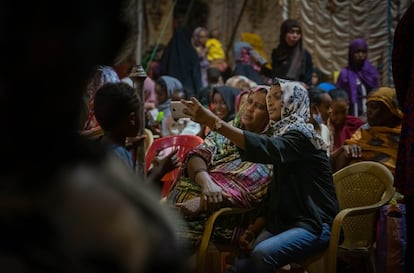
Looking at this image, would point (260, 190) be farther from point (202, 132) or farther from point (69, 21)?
point (69, 21)

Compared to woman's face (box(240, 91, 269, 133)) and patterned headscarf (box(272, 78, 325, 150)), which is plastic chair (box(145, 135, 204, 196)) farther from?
patterned headscarf (box(272, 78, 325, 150))

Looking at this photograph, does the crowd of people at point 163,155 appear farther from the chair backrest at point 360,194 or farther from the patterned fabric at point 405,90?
the chair backrest at point 360,194

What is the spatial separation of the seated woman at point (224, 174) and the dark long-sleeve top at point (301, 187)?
19 cm

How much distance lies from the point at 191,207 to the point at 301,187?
57 centimetres

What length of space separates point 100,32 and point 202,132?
5.37m

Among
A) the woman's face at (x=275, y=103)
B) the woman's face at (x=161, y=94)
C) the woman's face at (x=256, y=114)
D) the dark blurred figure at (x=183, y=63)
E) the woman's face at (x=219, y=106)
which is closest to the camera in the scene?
the woman's face at (x=275, y=103)

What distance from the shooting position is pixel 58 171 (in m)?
0.99

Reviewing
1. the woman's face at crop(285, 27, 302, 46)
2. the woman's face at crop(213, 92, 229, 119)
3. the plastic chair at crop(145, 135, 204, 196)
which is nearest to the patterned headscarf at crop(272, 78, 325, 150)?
the plastic chair at crop(145, 135, 204, 196)

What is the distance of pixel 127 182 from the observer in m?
1.04

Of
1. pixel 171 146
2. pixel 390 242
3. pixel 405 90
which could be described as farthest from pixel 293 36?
pixel 405 90

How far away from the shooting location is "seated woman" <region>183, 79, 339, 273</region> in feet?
12.3

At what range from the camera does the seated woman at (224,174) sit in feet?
13.4

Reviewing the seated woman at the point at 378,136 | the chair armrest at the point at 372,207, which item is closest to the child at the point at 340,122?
the seated woman at the point at 378,136

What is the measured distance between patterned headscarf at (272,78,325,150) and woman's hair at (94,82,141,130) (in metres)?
1.06
